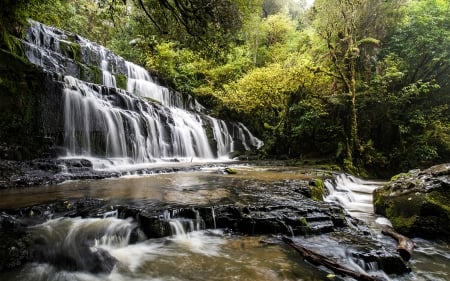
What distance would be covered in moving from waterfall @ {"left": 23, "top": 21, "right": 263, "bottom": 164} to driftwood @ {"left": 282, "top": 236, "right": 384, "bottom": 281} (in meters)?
8.99

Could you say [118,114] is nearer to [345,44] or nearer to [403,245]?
[403,245]

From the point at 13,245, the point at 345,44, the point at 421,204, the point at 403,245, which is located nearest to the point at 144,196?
the point at 13,245

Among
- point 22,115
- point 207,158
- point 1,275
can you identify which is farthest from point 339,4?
point 1,275

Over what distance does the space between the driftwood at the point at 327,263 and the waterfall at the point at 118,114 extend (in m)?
8.99

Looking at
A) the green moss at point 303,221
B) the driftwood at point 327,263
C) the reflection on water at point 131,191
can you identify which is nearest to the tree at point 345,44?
the reflection on water at point 131,191

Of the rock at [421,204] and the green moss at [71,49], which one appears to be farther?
the green moss at [71,49]

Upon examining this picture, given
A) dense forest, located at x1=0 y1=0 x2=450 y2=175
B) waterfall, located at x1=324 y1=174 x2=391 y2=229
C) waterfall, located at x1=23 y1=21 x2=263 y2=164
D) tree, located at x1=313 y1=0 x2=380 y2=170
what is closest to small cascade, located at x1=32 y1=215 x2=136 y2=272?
waterfall, located at x1=324 y1=174 x2=391 y2=229

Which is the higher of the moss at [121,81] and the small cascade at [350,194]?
the moss at [121,81]

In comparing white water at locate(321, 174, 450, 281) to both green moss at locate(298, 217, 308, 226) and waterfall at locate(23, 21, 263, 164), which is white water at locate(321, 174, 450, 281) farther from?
waterfall at locate(23, 21, 263, 164)

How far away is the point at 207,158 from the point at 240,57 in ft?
35.3

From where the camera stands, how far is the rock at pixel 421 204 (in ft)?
17.0

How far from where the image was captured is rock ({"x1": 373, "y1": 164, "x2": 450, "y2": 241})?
204 inches

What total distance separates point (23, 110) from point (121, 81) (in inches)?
368

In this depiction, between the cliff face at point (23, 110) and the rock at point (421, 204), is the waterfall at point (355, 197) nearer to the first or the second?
the rock at point (421, 204)
